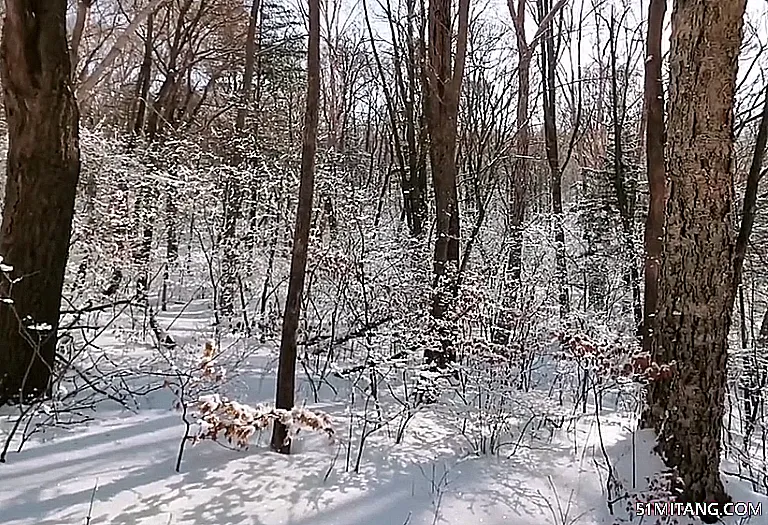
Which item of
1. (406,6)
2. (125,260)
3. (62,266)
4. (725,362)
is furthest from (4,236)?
(406,6)

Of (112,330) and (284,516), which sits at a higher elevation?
(112,330)

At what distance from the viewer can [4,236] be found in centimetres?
359

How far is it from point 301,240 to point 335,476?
4.25ft

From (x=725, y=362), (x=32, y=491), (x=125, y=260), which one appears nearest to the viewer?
(x=32, y=491)

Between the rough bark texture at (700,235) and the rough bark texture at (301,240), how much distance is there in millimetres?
2002

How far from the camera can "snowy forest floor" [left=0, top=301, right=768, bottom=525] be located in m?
2.64

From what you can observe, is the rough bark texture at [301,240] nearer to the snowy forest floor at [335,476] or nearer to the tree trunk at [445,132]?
the snowy forest floor at [335,476]

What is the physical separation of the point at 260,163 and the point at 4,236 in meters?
4.76

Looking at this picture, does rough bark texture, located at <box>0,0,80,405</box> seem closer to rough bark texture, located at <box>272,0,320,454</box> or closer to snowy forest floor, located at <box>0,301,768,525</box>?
snowy forest floor, located at <box>0,301,768,525</box>

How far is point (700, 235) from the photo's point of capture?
322cm

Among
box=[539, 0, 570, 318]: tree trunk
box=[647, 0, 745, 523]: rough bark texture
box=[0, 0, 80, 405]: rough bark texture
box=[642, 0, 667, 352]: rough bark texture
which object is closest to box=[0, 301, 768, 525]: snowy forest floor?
box=[647, 0, 745, 523]: rough bark texture

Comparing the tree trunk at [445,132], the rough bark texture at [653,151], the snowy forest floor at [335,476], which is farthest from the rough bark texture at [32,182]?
the rough bark texture at [653,151]

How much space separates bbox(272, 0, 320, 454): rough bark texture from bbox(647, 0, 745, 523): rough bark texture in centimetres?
200

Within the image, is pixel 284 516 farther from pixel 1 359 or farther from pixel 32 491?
pixel 1 359
